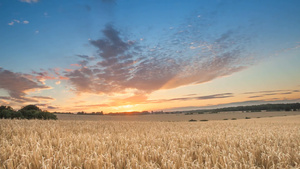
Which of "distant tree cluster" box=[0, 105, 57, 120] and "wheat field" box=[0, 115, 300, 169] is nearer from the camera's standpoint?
"wheat field" box=[0, 115, 300, 169]

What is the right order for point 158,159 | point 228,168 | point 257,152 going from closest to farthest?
point 228,168
point 158,159
point 257,152

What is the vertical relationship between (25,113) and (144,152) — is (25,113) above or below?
above

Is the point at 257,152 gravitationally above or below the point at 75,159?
below

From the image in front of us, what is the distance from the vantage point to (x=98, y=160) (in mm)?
3428

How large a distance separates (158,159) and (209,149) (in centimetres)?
173

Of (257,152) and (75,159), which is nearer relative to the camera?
(75,159)

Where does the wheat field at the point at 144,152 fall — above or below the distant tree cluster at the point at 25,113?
below

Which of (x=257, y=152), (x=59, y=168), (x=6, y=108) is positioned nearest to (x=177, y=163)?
(x=59, y=168)

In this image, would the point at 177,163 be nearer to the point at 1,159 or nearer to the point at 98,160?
the point at 98,160

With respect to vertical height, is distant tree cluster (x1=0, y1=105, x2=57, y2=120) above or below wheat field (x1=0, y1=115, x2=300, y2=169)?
above

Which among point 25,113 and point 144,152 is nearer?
point 144,152

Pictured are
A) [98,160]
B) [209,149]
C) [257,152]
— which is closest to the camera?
[98,160]

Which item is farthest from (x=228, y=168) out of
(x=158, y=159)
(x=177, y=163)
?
(x=158, y=159)

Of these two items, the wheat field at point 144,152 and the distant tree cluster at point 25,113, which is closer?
the wheat field at point 144,152
